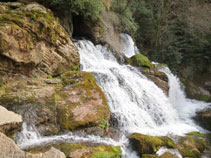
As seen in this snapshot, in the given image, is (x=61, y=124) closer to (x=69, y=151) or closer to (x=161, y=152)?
(x=69, y=151)

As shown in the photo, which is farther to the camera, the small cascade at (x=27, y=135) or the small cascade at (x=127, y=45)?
the small cascade at (x=127, y=45)

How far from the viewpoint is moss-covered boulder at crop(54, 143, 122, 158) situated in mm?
4145

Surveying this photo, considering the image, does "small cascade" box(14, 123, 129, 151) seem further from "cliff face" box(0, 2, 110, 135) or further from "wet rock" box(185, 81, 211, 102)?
"wet rock" box(185, 81, 211, 102)

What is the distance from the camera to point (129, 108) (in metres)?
7.49

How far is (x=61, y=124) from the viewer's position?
5340 millimetres

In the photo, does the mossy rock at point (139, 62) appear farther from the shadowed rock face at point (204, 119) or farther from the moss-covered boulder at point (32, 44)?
the moss-covered boulder at point (32, 44)

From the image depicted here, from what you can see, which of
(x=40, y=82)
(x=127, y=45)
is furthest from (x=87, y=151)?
(x=127, y=45)

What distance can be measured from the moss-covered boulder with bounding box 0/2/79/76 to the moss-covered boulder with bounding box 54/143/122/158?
320cm

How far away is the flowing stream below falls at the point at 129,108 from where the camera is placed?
5.13 meters

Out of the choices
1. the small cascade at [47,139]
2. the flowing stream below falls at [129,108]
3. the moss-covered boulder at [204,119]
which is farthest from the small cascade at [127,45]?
the small cascade at [47,139]

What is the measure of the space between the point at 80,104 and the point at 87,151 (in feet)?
6.45

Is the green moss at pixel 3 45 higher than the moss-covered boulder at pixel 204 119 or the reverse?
higher

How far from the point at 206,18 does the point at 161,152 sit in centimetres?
1382

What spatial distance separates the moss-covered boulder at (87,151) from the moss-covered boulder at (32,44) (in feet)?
10.5
